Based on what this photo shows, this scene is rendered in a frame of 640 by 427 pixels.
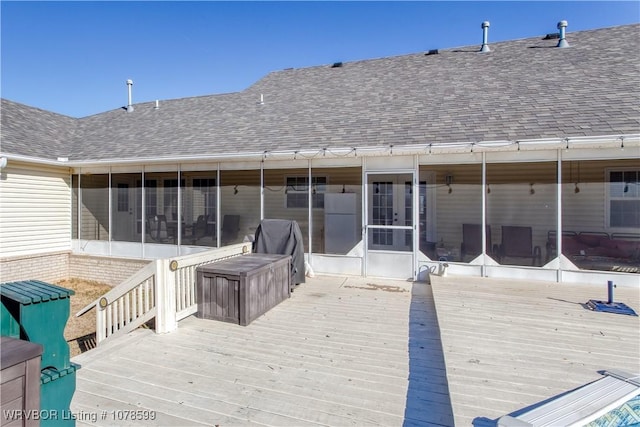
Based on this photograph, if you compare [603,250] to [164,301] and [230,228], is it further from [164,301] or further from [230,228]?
[230,228]

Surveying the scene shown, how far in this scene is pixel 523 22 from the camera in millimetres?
10695

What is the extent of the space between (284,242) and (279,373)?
3489 mm

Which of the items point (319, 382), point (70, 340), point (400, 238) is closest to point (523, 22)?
point (400, 238)

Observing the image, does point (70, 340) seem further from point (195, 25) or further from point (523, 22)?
point (523, 22)

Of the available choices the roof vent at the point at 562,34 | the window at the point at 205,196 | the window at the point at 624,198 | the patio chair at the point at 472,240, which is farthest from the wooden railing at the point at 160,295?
the roof vent at the point at 562,34

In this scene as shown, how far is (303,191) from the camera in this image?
25.6 feet

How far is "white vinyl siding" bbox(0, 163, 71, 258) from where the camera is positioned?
841cm

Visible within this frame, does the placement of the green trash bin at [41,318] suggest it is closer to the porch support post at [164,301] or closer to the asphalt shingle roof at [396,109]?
the porch support post at [164,301]

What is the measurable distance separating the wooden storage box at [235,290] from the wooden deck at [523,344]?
2.49m

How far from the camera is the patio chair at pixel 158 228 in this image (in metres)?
8.92

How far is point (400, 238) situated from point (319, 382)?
179 inches

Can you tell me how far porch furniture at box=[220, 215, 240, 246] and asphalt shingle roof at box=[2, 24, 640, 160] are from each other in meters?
1.67

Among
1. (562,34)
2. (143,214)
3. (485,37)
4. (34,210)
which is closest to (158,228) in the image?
(143,214)

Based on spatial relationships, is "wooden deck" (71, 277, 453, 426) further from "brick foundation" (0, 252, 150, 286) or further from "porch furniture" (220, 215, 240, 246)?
"brick foundation" (0, 252, 150, 286)
